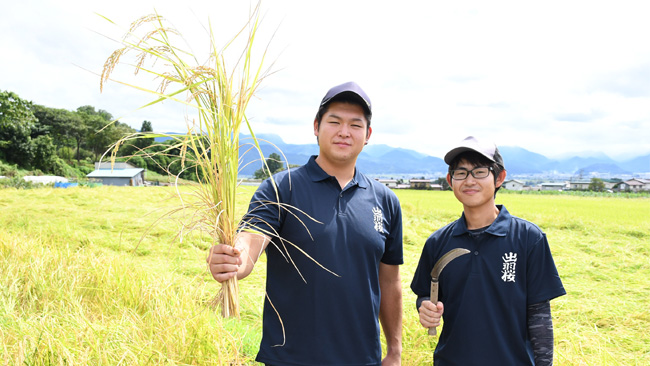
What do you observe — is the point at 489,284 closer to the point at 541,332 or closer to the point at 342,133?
the point at 541,332

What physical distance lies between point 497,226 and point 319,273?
2.60 feet

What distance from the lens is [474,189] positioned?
68.3 inches

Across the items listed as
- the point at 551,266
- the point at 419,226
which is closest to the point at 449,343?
the point at 551,266

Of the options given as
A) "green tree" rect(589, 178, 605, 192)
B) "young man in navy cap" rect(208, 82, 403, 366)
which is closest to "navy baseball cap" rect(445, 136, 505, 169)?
"young man in navy cap" rect(208, 82, 403, 366)

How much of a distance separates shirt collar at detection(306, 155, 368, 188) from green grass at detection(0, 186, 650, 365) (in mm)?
583

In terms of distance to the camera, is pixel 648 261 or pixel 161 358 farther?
pixel 648 261

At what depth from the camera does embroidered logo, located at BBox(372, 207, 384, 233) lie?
5.61ft

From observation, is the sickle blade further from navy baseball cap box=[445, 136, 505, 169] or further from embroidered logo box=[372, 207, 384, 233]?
navy baseball cap box=[445, 136, 505, 169]

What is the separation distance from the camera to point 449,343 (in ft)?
5.46

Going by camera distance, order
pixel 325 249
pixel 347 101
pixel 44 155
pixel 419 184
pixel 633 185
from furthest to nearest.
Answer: pixel 633 185, pixel 419 184, pixel 44 155, pixel 347 101, pixel 325 249

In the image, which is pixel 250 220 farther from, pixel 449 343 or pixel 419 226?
pixel 419 226

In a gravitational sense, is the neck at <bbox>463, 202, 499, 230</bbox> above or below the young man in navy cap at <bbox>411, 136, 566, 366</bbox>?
above

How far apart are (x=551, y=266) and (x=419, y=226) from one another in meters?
9.62

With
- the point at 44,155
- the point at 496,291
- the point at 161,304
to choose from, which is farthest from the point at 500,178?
the point at 44,155
